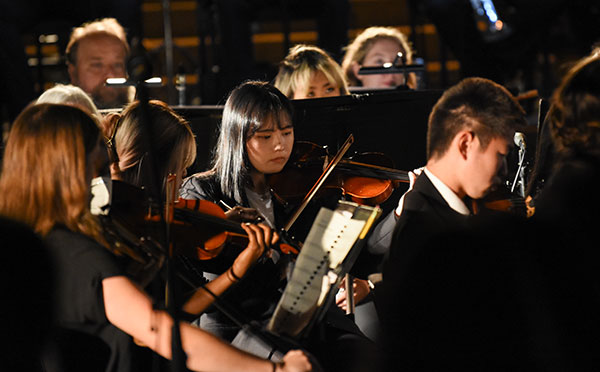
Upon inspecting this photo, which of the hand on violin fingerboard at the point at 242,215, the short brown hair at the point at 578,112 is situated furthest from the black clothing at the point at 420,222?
the hand on violin fingerboard at the point at 242,215

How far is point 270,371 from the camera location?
162 cm

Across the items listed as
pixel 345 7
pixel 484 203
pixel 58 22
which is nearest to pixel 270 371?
pixel 484 203

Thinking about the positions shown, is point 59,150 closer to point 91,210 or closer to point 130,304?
point 91,210

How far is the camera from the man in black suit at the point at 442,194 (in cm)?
165

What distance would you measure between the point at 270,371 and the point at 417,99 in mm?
1613

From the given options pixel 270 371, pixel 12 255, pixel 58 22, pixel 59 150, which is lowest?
pixel 270 371

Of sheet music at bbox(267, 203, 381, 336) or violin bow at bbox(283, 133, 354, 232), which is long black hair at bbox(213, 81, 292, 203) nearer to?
violin bow at bbox(283, 133, 354, 232)

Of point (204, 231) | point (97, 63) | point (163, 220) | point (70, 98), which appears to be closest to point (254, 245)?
point (204, 231)

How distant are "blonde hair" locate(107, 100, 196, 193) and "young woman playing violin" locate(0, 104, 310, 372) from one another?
546 millimetres

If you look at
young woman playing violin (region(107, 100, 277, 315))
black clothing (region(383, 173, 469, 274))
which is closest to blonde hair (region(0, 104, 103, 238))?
young woman playing violin (region(107, 100, 277, 315))

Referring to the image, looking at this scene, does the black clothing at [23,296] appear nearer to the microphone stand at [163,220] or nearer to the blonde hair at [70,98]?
the microphone stand at [163,220]

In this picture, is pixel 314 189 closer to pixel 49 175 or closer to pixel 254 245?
pixel 254 245

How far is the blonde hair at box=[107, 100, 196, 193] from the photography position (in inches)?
88.7

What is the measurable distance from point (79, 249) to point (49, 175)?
6.9 inches
